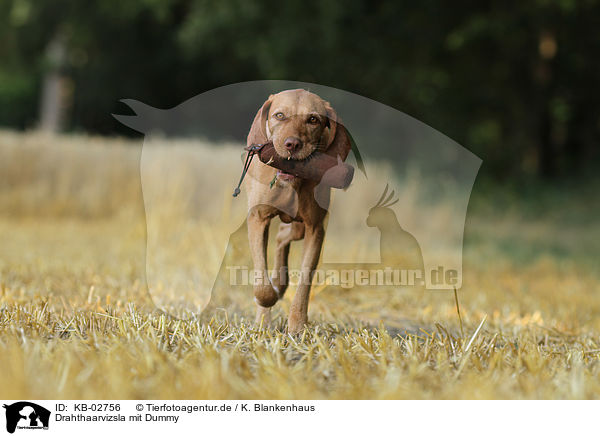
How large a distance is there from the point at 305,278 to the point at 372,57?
13.2 m

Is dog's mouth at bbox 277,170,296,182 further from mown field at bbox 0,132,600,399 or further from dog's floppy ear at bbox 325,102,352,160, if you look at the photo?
mown field at bbox 0,132,600,399

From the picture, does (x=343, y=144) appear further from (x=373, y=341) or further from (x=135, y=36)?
(x=135, y=36)

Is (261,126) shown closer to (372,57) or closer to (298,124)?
(298,124)

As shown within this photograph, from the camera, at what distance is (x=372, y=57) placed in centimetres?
1479

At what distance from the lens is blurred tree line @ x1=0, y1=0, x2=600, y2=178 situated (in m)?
13.6

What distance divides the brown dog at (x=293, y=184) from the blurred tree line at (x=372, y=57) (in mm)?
10987

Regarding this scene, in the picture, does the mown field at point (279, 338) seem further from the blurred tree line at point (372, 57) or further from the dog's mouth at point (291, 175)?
the blurred tree line at point (372, 57)

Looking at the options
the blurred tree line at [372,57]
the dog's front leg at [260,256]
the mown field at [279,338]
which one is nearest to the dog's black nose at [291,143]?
the dog's front leg at [260,256]

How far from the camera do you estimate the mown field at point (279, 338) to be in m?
1.71

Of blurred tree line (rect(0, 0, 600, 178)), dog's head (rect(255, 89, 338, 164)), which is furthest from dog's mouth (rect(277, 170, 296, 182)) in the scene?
blurred tree line (rect(0, 0, 600, 178))

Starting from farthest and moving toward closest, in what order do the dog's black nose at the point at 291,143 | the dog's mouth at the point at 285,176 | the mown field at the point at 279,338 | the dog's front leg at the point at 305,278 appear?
the dog's front leg at the point at 305,278
the dog's mouth at the point at 285,176
the dog's black nose at the point at 291,143
the mown field at the point at 279,338

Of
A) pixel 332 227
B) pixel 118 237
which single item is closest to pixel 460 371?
pixel 332 227
